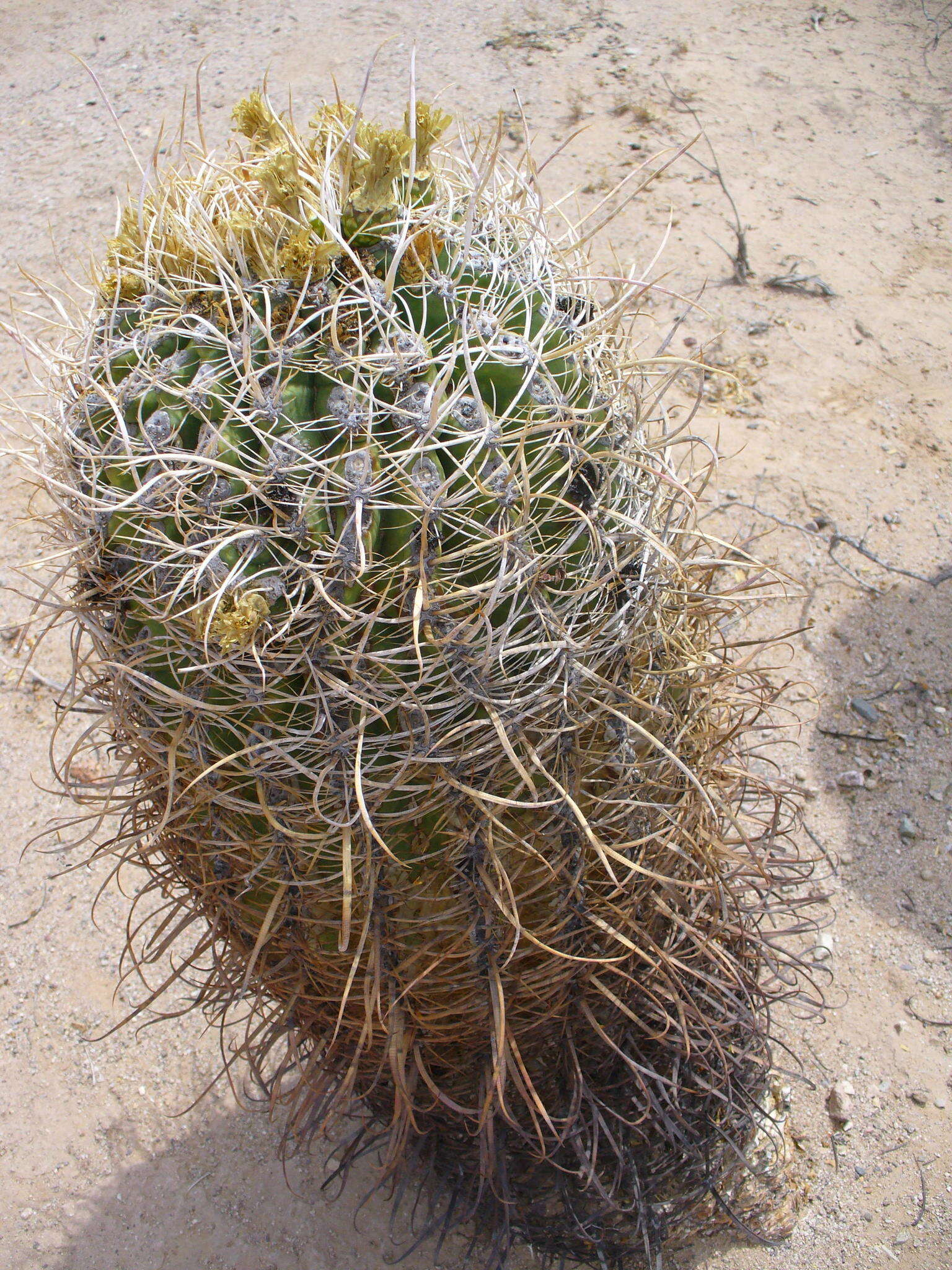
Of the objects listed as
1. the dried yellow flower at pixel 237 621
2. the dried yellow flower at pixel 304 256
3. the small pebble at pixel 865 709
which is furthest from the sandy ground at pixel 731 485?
the dried yellow flower at pixel 304 256

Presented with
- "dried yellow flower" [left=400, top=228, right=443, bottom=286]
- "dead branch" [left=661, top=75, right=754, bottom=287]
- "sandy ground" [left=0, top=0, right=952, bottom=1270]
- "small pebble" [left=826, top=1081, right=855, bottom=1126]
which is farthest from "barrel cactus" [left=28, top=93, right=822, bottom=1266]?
"dead branch" [left=661, top=75, right=754, bottom=287]

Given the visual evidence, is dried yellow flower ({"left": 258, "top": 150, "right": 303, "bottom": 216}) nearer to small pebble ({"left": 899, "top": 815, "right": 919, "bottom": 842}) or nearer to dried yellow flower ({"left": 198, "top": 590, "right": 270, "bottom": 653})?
dried yellow flower ({"left": 198, "top": 590, "right": 270, "bottom": 653})

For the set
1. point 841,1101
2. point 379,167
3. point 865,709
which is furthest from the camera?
point 865,709

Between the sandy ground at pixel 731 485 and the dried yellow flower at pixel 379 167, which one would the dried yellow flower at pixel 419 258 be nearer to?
the dried yellow flower at pixel 379 167

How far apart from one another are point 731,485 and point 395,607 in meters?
2.49

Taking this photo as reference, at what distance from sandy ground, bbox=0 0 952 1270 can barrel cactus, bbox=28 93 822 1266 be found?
0.27 meters

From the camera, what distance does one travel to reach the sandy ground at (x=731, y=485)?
2105mm

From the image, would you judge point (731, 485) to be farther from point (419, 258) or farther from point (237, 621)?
point (237, 621)

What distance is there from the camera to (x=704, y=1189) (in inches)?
76.2

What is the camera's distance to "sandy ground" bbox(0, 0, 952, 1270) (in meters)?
2.11

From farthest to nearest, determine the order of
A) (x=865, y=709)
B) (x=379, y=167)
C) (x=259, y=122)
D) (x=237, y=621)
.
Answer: (x=865, y=709) < (x=259, y=122) < (x=379, y=167) < (x=237, y=621)

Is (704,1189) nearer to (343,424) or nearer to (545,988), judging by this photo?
(545,988)

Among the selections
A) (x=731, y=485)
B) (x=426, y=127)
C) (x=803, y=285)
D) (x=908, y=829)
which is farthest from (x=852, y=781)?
(x=803, y=285)

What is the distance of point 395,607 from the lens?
1.23 metres
